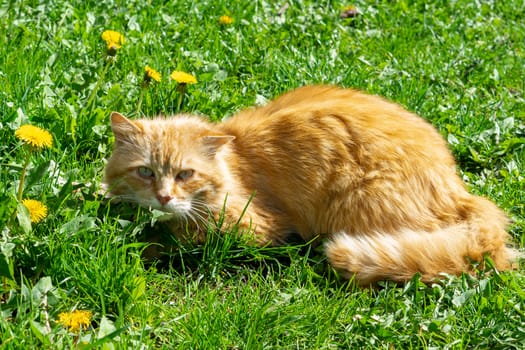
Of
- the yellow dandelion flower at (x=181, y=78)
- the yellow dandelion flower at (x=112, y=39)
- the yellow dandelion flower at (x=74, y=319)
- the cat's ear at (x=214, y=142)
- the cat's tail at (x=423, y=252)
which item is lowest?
the yellow dandelion flower at (x=74, y=319)

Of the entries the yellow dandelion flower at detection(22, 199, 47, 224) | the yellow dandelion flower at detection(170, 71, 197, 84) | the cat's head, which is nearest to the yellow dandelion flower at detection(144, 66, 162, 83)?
the yellow dandelion flower at detection(170, 71, 197, 84)

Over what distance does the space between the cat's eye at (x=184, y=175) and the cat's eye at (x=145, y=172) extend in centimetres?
11

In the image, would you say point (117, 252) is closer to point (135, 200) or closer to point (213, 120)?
point (135, 200)

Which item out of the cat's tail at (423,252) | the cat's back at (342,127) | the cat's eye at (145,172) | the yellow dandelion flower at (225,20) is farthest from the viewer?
the yellow dandelion flower at (225,20)

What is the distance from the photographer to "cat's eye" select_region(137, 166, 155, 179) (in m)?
3.40

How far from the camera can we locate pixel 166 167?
3387mm

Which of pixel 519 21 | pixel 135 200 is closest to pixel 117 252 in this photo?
pixel 135 200

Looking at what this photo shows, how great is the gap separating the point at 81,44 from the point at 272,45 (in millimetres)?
1179

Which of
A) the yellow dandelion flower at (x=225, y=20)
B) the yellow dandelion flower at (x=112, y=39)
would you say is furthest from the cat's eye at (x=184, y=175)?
the yellow dandelion flower at (x=225, y=20)

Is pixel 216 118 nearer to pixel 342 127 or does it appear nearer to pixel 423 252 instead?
pixel 342 127

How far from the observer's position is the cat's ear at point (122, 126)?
3.36m

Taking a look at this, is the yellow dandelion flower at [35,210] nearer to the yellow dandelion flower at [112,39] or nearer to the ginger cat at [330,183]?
the ginger cat at [330,183]

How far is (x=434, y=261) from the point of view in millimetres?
3281

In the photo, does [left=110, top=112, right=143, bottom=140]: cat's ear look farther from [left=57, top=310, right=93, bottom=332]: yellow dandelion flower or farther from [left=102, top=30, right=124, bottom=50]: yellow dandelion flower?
[left=57, top=310, right=93, bottom=332]: yellow dandelion flower
